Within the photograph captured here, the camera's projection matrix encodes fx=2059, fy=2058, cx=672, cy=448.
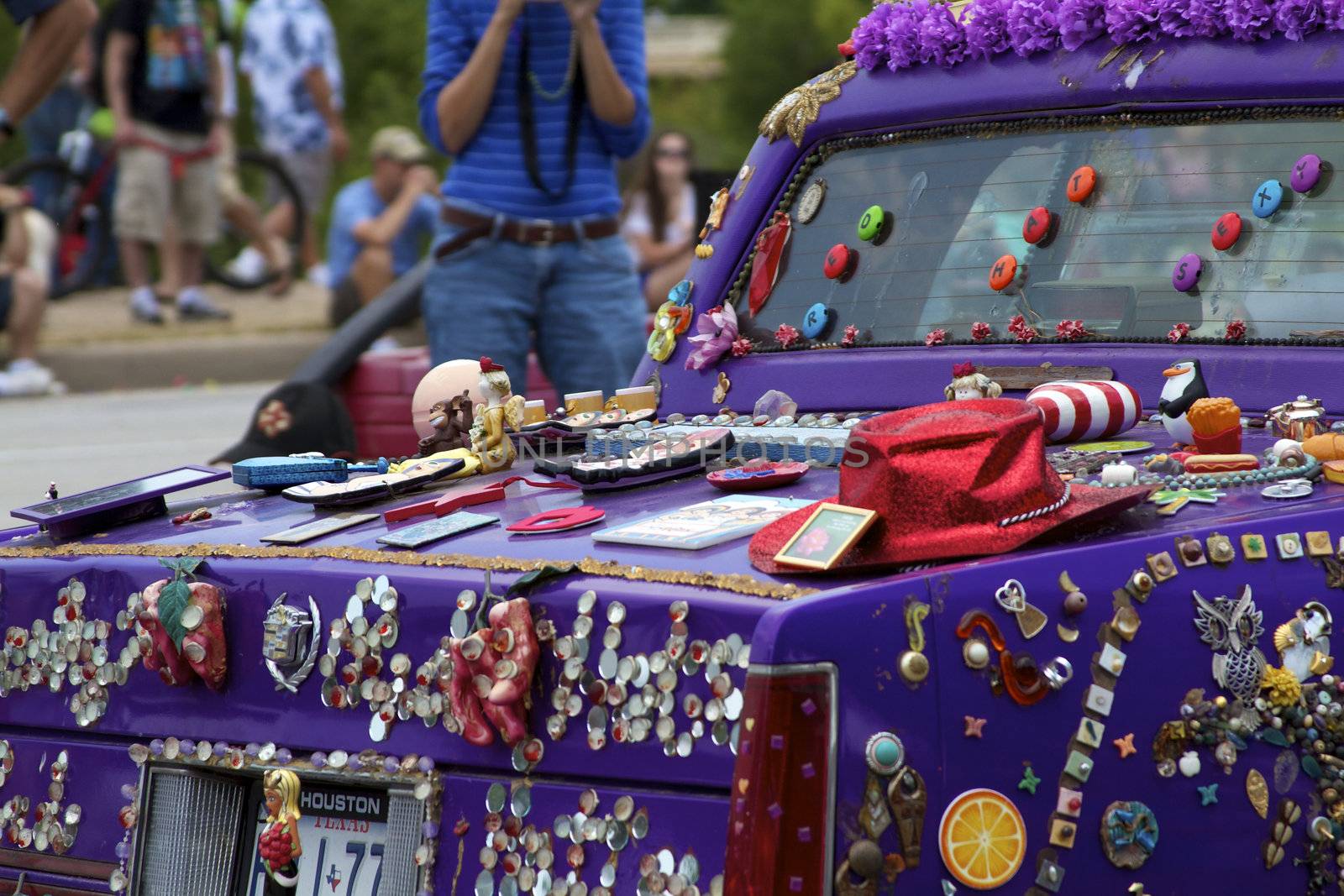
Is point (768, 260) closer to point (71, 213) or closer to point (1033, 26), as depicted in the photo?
point (1033, 26)

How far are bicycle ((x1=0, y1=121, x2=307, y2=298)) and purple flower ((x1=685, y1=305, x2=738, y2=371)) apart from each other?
29.1 feet

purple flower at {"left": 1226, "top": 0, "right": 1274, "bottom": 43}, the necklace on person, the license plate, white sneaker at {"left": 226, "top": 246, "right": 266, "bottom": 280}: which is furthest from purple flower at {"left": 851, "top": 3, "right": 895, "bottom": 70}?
white sneaker at {"left": 226, "top": 246, "right": 266, "bottom": 280}

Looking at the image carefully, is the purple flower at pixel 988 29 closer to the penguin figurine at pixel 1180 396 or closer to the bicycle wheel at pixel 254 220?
the penguin figurine at pixel 1180 396

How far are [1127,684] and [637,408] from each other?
1572 millimetres

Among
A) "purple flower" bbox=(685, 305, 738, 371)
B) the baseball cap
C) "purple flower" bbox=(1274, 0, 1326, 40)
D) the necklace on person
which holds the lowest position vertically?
"purple flower" bbox=(685, 305, 738, 371)

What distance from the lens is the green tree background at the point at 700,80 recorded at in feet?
68.6

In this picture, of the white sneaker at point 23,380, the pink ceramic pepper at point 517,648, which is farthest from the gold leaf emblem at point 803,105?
the white sneaker at point 23,380

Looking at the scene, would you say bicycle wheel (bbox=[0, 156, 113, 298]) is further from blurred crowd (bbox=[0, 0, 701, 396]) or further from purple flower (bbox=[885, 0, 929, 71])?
purple flower (bbox=[885, 0, 929, 71])

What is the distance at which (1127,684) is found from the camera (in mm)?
2479

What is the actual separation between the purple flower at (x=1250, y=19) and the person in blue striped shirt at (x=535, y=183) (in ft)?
9.48

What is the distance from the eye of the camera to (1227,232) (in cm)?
340

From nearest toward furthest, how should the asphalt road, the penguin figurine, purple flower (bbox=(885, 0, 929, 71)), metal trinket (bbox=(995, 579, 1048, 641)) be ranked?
metal trinket (bbox=(995, 579, 1048, 641)) < the penguin figurine < purple flower (bbox=(885, 0, 929, 71)) < the asphalt road

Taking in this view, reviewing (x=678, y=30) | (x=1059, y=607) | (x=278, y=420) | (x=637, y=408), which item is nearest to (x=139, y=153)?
(x=278, y=420)

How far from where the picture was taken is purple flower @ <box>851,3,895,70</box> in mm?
3924
